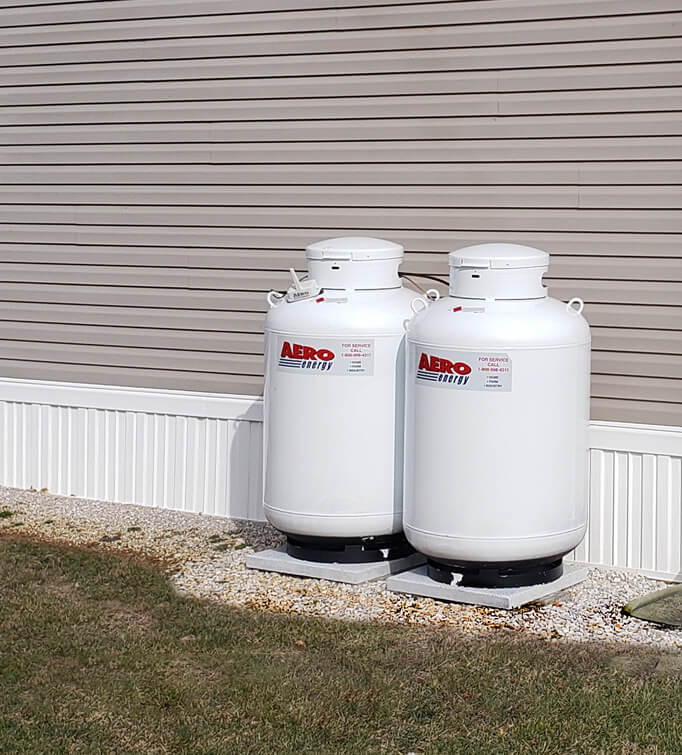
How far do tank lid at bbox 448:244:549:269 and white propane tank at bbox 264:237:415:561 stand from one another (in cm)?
48

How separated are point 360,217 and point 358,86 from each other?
2.26 feet

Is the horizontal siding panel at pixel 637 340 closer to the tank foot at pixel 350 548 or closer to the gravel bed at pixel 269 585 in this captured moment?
the gravel bed at pixel 269 585

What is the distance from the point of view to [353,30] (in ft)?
23.6

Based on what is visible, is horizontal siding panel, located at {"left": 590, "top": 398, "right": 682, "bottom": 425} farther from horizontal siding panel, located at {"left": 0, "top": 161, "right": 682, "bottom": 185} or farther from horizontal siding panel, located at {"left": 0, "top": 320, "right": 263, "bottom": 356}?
horizontal siding panel, located at {"left": 0, "top": 320, "right": 263, "bottom": 356}

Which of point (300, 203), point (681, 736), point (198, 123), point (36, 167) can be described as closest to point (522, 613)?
point (681, 736)

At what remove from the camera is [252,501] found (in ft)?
25.2

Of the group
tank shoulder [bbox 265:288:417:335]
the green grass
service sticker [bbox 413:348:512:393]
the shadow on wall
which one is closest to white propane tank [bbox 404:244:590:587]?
service sticker [bbox 413:348:512:393]

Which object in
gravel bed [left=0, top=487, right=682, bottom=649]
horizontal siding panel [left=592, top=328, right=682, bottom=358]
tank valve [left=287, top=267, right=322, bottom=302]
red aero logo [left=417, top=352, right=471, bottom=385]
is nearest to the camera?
gravel bed [left=0, top=487, right=682, bottom=649]

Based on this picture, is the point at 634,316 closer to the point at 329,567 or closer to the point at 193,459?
the point at 329,567

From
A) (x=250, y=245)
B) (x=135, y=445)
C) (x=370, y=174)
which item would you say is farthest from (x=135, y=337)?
(x=370, y=174)

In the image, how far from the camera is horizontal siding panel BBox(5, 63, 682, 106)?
256 inches

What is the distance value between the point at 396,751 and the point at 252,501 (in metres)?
3.40

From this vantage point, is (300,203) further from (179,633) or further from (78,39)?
(179,633)

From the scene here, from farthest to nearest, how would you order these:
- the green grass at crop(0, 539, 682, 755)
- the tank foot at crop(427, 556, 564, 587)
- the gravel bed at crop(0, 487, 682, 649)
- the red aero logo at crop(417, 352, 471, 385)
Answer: the tank foot at crop(427, 556, 564, 587) < the red aero logo at crop(417, 352, 471, 385) < the gravel bed at crop(0, 487, 682, 649) < the green grass at crop(0, 539, 682, 755)
